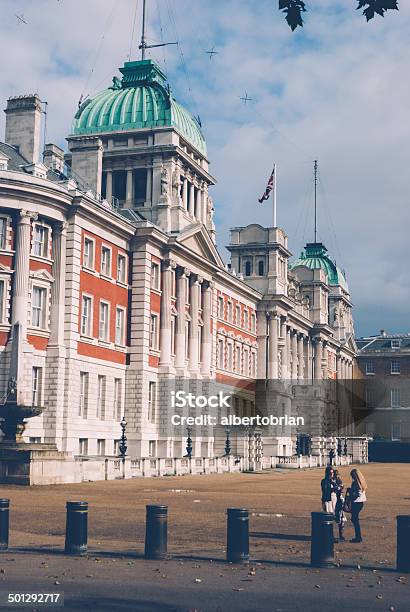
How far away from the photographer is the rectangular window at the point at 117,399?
63906 mm

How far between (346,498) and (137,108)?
68.3 metres

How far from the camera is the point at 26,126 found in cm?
Answer: 6019

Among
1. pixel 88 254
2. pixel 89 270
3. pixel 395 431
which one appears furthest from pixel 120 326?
pixel 395 431

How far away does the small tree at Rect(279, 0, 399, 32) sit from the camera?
1022 cm

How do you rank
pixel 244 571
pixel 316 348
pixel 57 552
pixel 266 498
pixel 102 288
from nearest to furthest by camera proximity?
pixel 244 571
pixel 57 552
pixel 266 498
pixel 102 288
pixel 316 348

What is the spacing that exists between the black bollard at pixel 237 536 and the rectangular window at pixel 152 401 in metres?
48.6

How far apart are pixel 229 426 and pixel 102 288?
84.9 ft

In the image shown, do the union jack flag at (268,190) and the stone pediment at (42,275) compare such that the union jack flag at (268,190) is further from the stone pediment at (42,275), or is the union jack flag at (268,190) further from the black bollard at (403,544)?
the black bollard at (403,544)

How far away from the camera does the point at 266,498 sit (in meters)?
37.4

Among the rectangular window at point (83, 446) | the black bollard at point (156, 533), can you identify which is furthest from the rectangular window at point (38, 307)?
the black bollard at point (156, 533)

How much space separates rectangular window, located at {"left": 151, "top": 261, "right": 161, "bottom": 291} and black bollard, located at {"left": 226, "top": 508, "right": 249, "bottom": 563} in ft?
165

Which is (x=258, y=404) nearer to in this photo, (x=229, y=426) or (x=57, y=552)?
(x=229, y=426)

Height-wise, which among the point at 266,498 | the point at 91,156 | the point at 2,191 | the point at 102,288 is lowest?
the point at 266,498

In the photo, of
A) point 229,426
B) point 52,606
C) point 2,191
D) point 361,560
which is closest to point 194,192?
point 229,426
